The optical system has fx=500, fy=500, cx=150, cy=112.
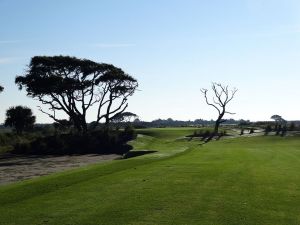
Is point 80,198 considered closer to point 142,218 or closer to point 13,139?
point 142,218

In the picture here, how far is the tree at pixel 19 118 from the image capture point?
87750mm

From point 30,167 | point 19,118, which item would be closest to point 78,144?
point 30,167

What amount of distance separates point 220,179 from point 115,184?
13.2ft

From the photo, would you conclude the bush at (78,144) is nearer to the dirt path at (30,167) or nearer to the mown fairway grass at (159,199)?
the dirt path at (30,167)

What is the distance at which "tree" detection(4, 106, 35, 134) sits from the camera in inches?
3455

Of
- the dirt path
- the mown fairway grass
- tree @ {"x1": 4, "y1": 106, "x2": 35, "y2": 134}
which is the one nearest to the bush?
the dirt path

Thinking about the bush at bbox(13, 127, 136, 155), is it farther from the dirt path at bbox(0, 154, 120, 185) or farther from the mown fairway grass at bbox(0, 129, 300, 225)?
the mown fairway grass at bbox(0, 129, 300, 225)

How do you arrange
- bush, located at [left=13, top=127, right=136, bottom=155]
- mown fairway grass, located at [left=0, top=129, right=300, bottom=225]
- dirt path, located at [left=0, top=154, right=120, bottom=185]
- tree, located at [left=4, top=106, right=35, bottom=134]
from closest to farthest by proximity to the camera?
mown fairway grass, located at [left=0, top=129, right=300, bottom=225] < dirt path, located at [left=0, top=154, right=120, bottom=185] < bush, located at [left=13, top=127, right=136, bottom=155] < tree, located at [left=4, top=106, right=35, bottom=134]

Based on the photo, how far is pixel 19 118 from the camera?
290 ft

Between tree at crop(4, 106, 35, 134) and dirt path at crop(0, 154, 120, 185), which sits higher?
tree at crop(4, 106, 35, 134)

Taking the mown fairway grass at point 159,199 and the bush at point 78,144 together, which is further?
the bush at point 78,144

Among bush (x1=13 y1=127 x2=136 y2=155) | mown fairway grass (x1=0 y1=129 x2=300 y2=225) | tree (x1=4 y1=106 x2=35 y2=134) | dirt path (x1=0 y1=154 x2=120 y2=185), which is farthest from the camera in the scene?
tree (x1=4 y1=106 x2=35 y2=134)

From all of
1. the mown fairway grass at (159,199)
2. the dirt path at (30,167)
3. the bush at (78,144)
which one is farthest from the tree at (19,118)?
the mown fairway grass at (159,199)

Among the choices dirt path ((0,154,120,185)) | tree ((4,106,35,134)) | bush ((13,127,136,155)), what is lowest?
dirt path ((0,154,120,185))
